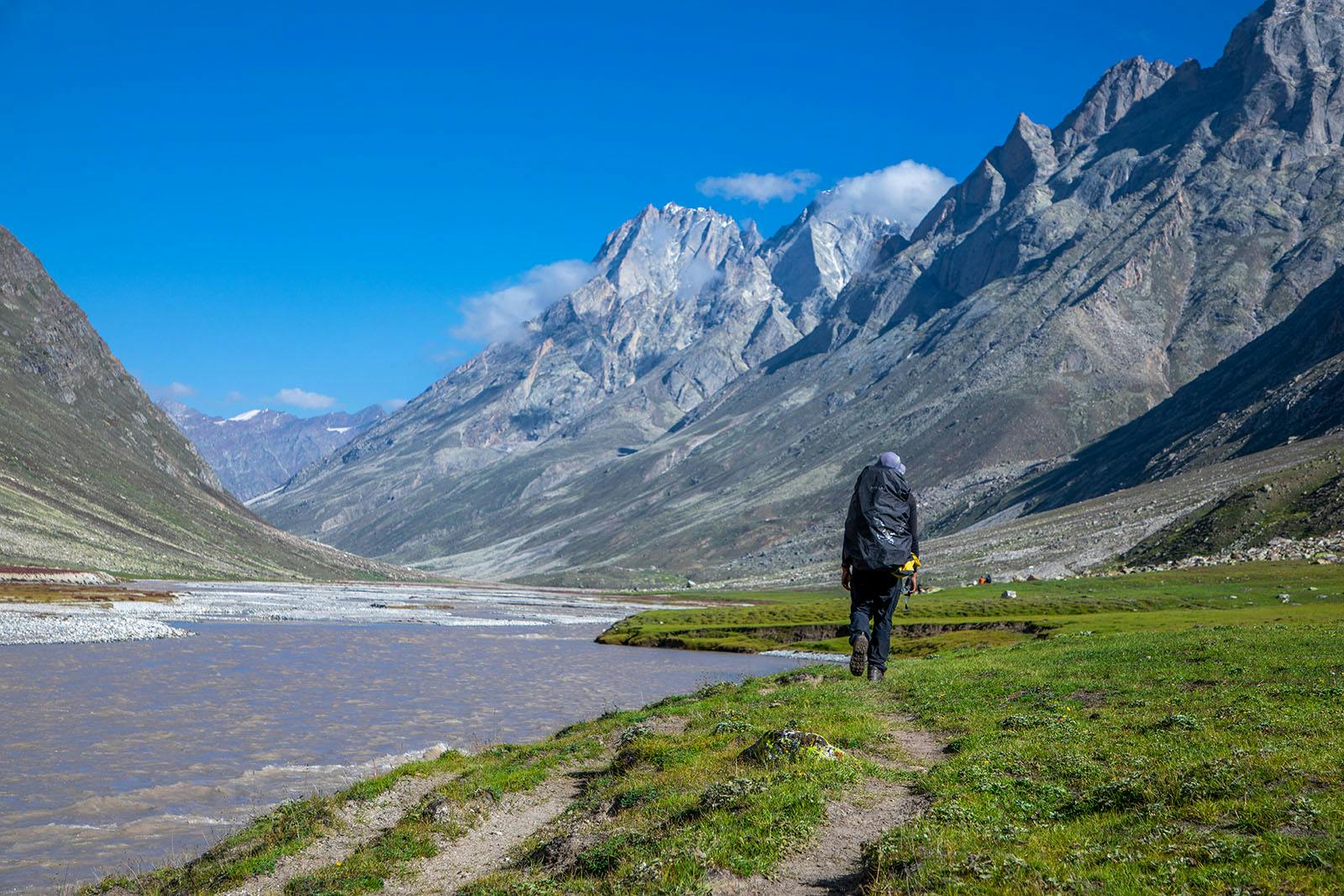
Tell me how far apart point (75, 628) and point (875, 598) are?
75.6 meters

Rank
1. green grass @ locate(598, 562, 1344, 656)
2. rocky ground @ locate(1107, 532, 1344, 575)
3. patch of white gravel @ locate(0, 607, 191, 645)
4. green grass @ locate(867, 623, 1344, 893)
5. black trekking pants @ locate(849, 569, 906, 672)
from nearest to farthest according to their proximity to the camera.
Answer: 1. green grass @ locate(867, 623, 1344, 893)
2. black trekking pants @ locate(849, 569, 906, 672)
3. green grass @ locate(598, 562, 1344, 656)
4. patch of white gravel @ locate(0, 607, 191, 645)
5. rocky ground @ locate(1107, 532, 1344, 575)

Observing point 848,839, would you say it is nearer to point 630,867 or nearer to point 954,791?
point 954,791

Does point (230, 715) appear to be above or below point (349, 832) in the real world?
below

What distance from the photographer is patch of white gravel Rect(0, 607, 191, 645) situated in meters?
72.6

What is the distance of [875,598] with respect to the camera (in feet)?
74.5

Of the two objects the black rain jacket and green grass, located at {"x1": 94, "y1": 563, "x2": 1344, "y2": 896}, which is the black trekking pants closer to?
the black rain jacket

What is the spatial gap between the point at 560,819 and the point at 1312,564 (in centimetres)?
10647

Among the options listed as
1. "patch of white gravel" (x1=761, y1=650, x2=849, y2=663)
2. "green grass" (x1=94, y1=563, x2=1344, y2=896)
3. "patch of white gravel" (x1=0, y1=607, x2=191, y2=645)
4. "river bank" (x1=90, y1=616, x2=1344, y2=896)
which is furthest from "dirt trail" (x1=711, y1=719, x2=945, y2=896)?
"patch of white gravel" (x1=0, y1=607, x2=191, y2=645)

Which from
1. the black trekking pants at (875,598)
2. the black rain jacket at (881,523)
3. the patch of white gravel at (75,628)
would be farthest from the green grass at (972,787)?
the patch of white gravel at (75,628)

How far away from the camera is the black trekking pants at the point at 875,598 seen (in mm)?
22312

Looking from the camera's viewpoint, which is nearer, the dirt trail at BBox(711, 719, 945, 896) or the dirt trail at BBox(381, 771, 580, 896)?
the dirt trail at BBox(711, 719, 945, 896)

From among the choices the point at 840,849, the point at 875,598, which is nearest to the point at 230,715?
the point at 875,598

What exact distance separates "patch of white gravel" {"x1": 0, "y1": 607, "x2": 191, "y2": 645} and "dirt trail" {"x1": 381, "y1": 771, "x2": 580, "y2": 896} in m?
63.2

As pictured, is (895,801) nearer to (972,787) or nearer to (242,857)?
(972,787)
